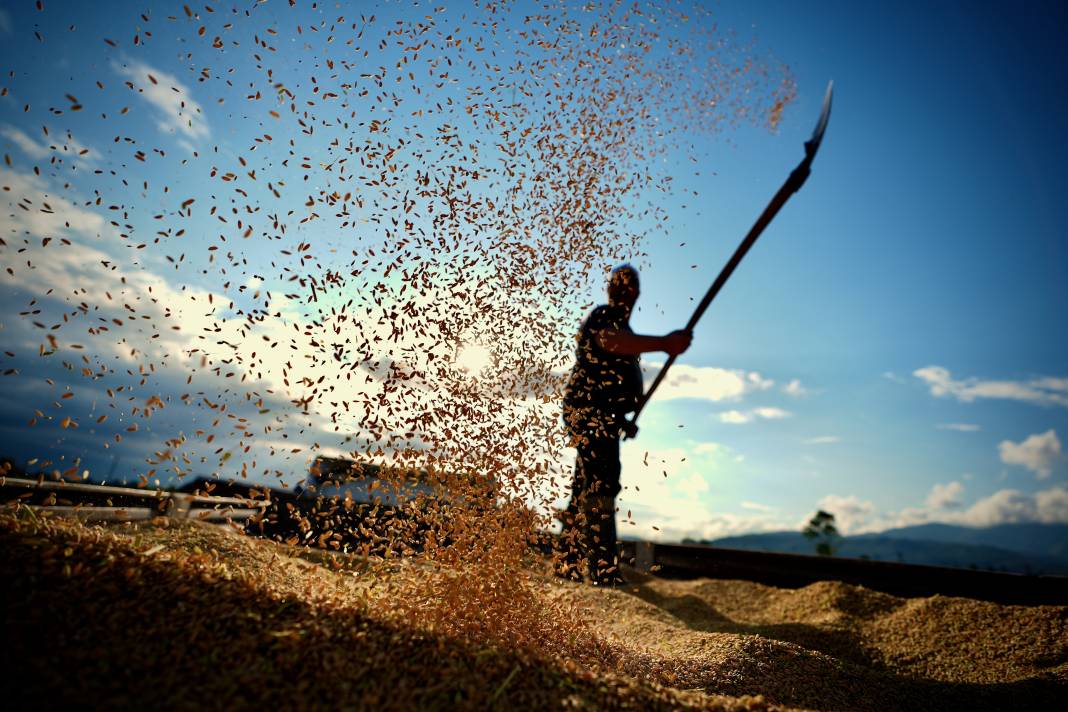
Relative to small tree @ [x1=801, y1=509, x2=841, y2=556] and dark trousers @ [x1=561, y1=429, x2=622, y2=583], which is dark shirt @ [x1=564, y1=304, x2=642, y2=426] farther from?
small tree @ [x1=801, y1=509, x2=841, y2=556]

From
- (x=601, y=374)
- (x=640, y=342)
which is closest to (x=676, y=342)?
(x=640, y=342)

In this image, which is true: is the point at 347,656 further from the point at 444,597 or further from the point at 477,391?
the point at 477,391

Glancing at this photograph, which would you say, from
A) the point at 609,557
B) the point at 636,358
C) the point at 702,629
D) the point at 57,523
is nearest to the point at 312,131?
the point at 57,523

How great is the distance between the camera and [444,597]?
2.70 m

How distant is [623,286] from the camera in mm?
4555

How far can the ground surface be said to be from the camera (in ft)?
5.08

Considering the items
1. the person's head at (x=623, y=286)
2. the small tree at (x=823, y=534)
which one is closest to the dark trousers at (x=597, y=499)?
the person's head at (x=623, y=286)

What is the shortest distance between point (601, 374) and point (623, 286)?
0.79m

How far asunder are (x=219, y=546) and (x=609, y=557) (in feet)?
9.55

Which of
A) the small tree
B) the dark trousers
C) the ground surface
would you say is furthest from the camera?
the small tree

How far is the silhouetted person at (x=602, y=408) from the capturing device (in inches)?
167

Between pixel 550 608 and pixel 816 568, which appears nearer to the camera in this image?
pixel 550 608

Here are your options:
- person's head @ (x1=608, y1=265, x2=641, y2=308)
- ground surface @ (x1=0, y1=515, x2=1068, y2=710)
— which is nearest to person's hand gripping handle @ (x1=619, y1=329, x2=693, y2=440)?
person's head @ (x1=608, y1=265, x2=641, y2=308)

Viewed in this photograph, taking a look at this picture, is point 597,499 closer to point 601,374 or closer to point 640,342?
point 601,374
